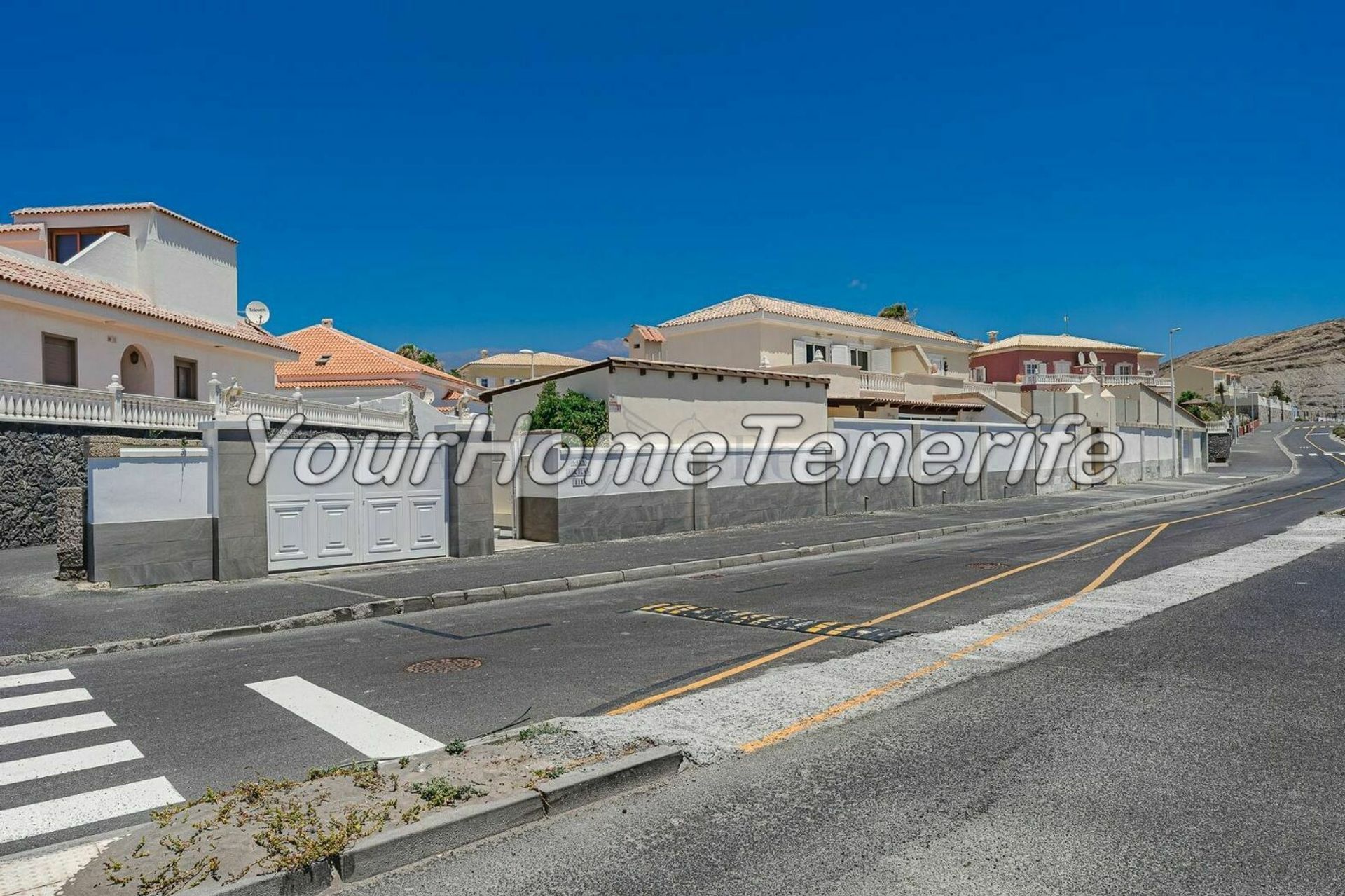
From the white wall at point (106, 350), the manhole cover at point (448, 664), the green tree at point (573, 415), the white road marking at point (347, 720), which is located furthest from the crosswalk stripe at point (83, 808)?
the white wall at point (106, 350)

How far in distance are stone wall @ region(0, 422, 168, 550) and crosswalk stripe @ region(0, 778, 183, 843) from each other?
15.2 metres

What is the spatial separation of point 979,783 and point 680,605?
6.87 metres

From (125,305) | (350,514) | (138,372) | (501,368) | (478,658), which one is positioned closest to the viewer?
(478,658)

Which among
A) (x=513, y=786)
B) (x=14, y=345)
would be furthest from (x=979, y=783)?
(x=14, y=345)

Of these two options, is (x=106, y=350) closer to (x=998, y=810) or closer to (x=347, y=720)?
(x=347, y=720)

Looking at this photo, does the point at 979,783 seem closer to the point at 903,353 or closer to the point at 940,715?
the point at 940,715

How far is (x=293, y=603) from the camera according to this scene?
471 inches

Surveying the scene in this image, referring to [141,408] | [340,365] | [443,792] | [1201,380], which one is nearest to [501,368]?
[340,365]

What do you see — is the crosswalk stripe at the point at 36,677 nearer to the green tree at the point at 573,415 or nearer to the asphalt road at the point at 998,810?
the asphalt road at the point at 998,810

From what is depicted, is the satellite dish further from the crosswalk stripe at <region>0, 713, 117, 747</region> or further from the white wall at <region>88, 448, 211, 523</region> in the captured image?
the crosswalk stripe at <region>0, 713, 117, 747</region>

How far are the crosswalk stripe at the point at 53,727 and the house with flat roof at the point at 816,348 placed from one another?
3561 centimetres

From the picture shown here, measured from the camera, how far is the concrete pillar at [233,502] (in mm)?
13625

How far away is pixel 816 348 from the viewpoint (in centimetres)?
4591

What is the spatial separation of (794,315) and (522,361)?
160 ft
